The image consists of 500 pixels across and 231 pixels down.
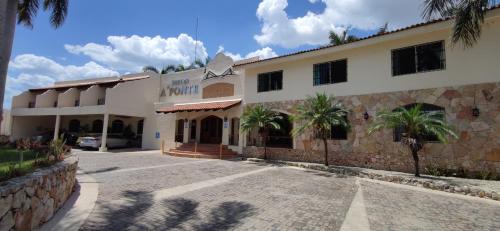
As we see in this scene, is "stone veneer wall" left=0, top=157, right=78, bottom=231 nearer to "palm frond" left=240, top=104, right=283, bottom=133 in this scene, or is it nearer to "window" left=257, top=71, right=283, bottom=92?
"palm frond" left=240, top=104, right=283, bottom=133

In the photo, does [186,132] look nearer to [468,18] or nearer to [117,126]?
[117,126]

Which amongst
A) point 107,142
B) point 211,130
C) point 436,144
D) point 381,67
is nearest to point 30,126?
point 107,142

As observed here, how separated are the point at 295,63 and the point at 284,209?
12489mm

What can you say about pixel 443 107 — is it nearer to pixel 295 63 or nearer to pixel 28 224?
pixel 295 63

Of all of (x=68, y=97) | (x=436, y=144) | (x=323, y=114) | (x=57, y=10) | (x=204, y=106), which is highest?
(x=57, y=10)

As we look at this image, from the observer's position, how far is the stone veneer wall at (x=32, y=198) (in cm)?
429

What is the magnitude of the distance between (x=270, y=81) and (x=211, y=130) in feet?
23.9

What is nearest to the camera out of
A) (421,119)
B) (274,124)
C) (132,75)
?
(421,119)

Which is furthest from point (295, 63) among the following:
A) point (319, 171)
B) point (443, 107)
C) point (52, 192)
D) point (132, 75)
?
point (132, 75)

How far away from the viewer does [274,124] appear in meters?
17.4

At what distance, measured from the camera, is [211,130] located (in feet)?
79.0

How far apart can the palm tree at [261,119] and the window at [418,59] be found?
282 inches

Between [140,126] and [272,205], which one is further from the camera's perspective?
[140,126]

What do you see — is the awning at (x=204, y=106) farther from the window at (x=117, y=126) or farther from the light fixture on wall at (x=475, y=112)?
the light fixture on wall at (x=475, y=112)
